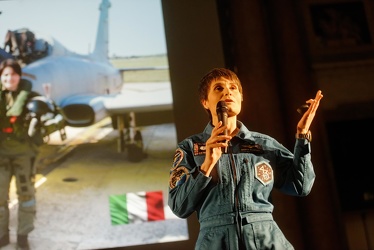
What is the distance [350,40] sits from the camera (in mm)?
3209

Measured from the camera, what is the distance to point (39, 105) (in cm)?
265

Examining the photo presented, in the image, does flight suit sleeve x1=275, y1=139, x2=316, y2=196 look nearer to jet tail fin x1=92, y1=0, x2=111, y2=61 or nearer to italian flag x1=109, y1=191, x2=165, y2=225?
italian flag x1=109, y1=191, x2=165, y2=225

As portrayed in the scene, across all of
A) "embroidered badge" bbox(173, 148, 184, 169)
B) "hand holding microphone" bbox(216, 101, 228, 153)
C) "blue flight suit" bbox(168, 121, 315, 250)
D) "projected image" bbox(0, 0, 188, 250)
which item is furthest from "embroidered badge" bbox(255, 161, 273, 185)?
"projected image" bbox(0, 0, 188, 250)

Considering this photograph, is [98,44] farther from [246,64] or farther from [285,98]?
[285,98]

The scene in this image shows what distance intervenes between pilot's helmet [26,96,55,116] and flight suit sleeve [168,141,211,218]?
1761 mm

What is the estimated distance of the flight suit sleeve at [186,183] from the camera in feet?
3.37

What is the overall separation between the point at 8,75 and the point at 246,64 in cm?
163

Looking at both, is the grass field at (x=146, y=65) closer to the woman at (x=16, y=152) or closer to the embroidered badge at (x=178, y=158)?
the woman at (x=16, y=152)

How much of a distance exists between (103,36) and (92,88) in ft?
1.19

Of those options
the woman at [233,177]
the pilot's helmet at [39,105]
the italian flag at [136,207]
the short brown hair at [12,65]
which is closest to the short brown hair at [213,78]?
the woman at [233,177]

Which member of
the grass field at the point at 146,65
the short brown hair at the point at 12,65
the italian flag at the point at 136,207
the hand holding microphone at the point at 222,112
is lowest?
the italian flag at the point at 136,207

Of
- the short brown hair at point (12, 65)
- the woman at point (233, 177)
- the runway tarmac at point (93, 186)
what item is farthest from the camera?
the short brown hair at point (12, 65)

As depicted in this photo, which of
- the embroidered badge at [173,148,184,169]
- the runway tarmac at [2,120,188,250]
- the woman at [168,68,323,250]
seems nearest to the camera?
the woman at [168,68,323,250]

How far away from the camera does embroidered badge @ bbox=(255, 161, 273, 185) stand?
109 cm
